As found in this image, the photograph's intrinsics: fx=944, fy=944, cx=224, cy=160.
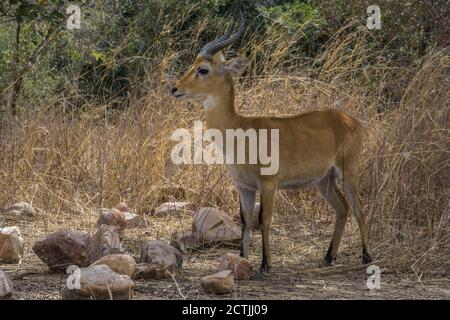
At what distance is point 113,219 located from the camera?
8305 millimetres

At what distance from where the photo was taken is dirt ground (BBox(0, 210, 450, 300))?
6.18 metres

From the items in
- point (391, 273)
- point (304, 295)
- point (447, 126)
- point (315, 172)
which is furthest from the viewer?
point (447, 126)

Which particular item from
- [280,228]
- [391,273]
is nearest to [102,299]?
[391,273]

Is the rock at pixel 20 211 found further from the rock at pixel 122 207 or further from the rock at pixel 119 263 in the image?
the rock at pixel 119 263

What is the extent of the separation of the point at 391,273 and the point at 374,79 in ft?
15.2

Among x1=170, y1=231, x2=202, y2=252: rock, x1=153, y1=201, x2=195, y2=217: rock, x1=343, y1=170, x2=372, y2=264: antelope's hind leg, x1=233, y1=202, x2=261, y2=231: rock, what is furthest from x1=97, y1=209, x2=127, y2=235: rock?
x1=343, y1=170, x2=372, y2=264: antelope's hind leg

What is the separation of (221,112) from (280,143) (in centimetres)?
52

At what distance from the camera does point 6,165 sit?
32.0 ft

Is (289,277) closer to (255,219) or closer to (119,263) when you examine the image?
(119,263)

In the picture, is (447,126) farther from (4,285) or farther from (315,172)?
(4,285)

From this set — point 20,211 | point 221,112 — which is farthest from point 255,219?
point 20,211

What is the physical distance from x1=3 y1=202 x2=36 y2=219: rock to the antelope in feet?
8.09

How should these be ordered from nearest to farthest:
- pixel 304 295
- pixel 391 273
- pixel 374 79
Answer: pixel 304 295, pixel 391 273, pixel 374 79

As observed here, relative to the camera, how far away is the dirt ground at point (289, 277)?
6176mm
